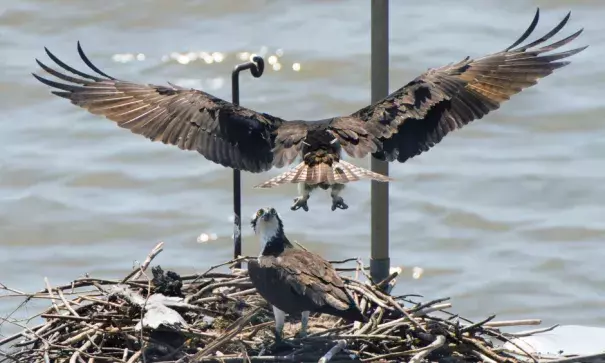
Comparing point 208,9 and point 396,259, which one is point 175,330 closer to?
point 396,259

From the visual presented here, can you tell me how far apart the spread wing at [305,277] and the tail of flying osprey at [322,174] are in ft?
1.61

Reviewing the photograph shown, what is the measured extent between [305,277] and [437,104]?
1.61 metres

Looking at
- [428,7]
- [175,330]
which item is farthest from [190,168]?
[175,330]

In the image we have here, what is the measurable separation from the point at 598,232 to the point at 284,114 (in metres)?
2.88

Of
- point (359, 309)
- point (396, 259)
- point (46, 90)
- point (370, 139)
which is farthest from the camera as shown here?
point (46, 90)

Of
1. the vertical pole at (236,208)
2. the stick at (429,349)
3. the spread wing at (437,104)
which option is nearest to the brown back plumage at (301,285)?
the stick at (429,349)

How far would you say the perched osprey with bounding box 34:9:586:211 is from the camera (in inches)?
351

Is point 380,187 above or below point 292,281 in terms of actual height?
above

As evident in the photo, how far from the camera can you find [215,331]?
837 cm

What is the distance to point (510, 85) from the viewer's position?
952cm

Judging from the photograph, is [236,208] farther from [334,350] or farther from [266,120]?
[334,350]

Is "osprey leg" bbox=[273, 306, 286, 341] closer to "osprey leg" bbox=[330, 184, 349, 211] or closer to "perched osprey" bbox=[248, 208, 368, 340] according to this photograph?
"perched osprey" bbox=[248, 208, 368, 340]

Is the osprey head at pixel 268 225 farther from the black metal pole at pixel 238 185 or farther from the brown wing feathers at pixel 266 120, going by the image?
the black metal pole at pixel 238 185

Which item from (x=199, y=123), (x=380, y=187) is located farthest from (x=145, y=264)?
(x=380, y=187)
